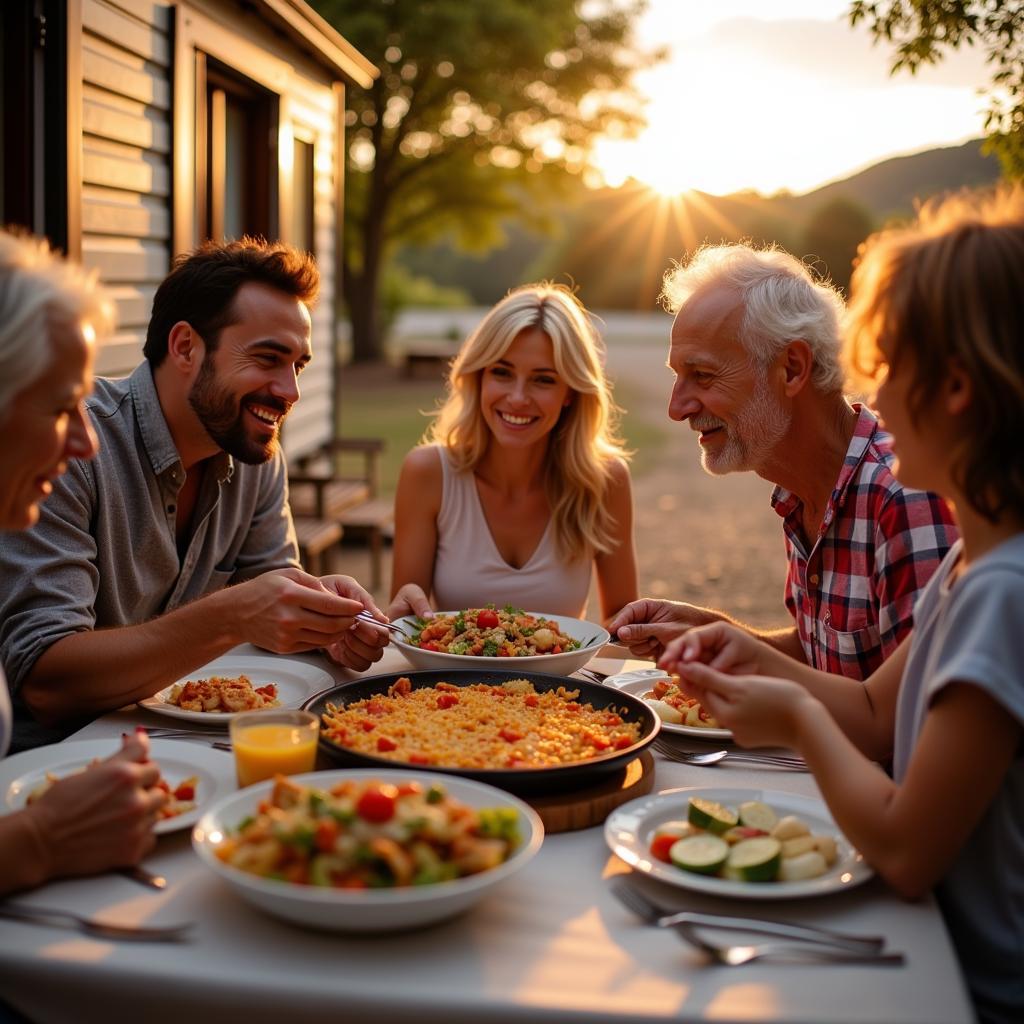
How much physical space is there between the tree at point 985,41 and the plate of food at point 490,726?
10.8 feet

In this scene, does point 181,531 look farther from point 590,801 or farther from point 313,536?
point 313,536

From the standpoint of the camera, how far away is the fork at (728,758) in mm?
2162

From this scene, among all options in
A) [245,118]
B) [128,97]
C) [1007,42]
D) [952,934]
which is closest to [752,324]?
[952,934]

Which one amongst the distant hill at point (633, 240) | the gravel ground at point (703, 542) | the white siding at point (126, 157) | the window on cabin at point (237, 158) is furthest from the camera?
the distant hill at point (633, 240)

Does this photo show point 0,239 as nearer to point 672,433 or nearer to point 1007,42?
point 1007,42

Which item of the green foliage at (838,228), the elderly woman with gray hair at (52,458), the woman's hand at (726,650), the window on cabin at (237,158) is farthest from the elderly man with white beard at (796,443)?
the green foliage at (838,228)

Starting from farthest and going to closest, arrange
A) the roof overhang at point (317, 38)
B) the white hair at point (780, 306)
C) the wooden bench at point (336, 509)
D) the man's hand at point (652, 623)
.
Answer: the wooden bench at point (336, 509) < the roof overhang at point (317, 38) < the white hair at point (780, 306) < the man's hand at point (652, 623)

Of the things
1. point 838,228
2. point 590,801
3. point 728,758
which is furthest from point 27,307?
point 838,228

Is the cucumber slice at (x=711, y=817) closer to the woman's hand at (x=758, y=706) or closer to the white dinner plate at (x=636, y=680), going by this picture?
the woman's hand at (x=758, y=706)

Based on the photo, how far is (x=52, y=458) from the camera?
5.68ft

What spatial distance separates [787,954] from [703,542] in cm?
911

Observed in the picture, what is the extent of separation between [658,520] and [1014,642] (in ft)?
32.5

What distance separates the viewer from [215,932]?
1454 mm

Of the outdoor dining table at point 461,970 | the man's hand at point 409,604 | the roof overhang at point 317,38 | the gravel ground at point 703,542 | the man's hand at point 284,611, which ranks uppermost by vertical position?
the roof overhang at point 317,38
